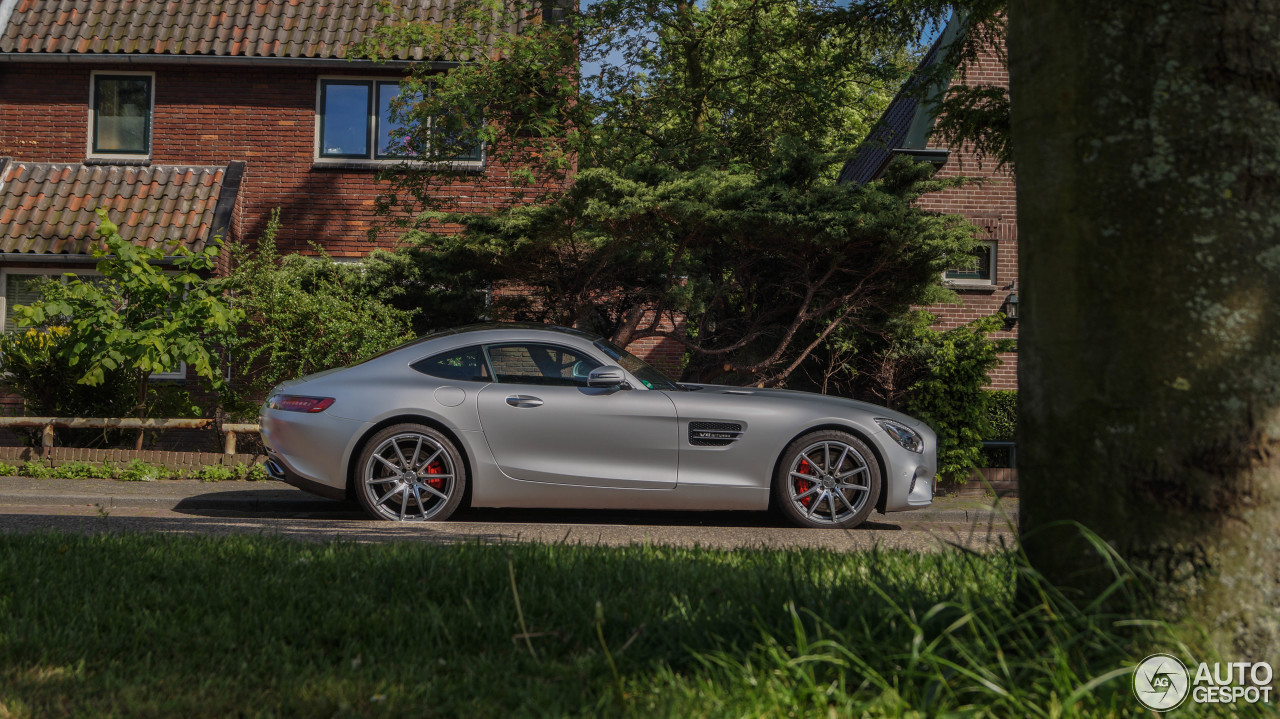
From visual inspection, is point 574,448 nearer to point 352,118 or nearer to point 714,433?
point 714,433

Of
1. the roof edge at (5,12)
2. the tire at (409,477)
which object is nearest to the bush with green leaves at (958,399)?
the tire at (409,477)

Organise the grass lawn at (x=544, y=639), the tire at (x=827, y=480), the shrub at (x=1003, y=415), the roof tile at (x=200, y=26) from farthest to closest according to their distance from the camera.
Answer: the roof tile at (x=200, y=26)
the shrub at (x=1003, y=415)
the tire at (x=827, y=480)
the grass lawn at (x=544, y=639)

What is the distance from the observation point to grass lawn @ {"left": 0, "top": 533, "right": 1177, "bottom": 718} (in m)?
2.48

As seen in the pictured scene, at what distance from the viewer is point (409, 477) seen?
736cm

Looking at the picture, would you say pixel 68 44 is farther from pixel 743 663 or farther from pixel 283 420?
pixel 743 663

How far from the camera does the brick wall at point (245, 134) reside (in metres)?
16.1

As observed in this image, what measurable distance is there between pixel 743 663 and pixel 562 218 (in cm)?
823

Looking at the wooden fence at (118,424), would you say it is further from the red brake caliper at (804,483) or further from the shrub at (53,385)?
the red brake caliper at (804,483)

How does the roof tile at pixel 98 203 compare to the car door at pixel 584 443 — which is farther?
the roof tile at pixel 98 203

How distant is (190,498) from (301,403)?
1961mm

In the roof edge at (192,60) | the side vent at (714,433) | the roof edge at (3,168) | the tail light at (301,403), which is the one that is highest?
the roof edge at (192,60)

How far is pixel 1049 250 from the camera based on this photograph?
279 cm

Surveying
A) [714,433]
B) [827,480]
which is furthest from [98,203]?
[827,480]

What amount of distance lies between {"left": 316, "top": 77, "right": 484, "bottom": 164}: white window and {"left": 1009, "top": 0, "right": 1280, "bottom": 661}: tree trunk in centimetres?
1491
